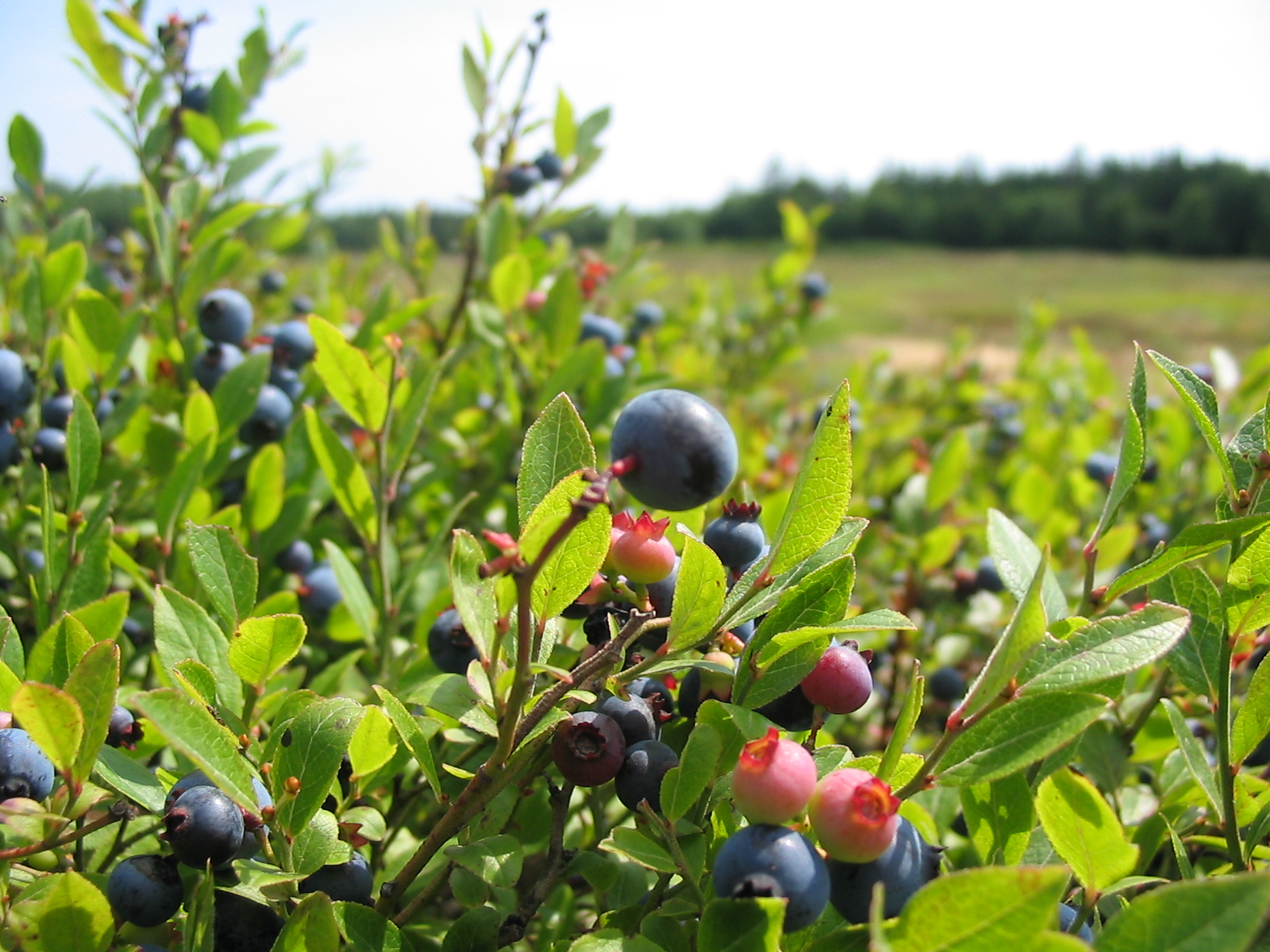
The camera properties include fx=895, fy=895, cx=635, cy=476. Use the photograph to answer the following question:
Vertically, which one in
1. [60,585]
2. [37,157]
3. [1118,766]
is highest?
[37,157]

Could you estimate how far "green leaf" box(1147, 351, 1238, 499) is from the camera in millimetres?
830

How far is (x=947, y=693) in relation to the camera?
2.05m

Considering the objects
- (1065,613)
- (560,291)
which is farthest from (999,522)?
(560,291)

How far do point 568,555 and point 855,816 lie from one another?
0.97ft

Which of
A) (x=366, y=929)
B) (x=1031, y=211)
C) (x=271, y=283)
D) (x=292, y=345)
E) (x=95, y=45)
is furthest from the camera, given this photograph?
(x=1031, y=211)

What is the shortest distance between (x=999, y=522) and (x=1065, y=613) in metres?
0.15

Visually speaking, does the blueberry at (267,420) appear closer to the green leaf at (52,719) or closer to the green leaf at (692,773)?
the green leaf at (52,719)

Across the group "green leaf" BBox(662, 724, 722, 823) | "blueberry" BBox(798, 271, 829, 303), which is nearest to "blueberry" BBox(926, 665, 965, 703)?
"green leaf" BBox(662, 724, 722, 823)

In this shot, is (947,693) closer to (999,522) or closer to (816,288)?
(999,522)

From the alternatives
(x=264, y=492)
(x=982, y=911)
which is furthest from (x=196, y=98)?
(x=982, y=911)

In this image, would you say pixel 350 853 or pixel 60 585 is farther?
pixel 60 585

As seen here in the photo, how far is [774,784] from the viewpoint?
667 mm

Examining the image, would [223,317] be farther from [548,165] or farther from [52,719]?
[52,719]

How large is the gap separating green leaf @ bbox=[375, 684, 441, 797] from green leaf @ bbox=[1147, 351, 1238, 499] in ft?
2.38
